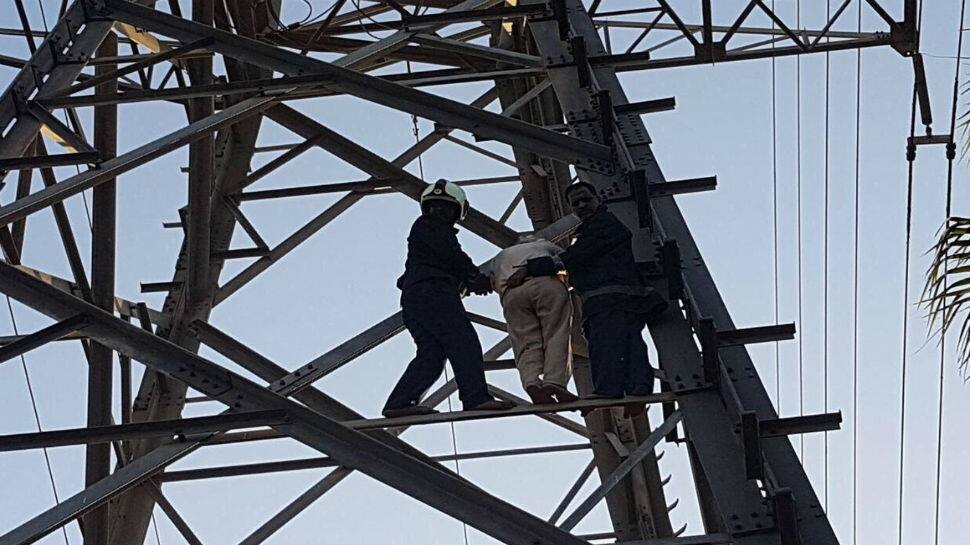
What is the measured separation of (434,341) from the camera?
32.4 ft

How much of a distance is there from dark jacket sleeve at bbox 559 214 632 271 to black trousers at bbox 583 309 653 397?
35cm

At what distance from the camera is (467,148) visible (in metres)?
16.0

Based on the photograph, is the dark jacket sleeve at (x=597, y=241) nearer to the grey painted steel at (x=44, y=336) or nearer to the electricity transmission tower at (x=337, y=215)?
the electricity transmission tower at (x=337, y=215)

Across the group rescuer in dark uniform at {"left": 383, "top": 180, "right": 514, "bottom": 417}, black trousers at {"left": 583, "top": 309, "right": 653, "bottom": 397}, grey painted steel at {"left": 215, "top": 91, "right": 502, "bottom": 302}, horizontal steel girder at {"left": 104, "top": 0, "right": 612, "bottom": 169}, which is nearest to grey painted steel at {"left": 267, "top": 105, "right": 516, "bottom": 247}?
grey painted steel at {"left": 215, "top": 91, "right": 502, "bottom": 302}

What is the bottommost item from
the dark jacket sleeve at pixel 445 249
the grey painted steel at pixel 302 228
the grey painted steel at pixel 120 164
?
the dark jacket sleeve at pixel 445 249

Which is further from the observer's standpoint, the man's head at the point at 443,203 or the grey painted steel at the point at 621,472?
the man's head at the point at 443,203

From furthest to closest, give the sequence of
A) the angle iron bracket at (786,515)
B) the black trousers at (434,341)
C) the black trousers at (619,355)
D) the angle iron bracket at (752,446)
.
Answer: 1. the black trousers at (434,341)
2. the black trousers at (619,355)
3. the angle iron bracket at (752,446)
4. the angle iron bracket at (786,515)

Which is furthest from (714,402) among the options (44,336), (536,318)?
(44,336)

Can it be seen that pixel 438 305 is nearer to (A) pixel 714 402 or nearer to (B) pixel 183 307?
(A) pixel 714 402

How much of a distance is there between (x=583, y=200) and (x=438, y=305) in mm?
1067

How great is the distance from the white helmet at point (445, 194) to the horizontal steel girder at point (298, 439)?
6.82ft

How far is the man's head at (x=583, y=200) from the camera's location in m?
10.0

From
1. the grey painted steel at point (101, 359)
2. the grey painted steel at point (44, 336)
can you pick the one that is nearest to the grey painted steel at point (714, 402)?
the grey painted steel at point (44, 336)

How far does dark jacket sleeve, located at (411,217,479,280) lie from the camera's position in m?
10.0
